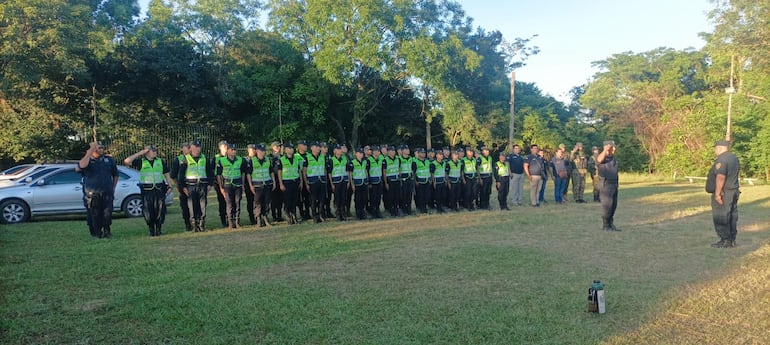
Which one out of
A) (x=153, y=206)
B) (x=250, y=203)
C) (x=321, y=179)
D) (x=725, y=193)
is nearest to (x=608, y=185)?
(x=725, y=193)

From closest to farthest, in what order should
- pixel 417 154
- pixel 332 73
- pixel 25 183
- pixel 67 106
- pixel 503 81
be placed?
pixel 25 183 < pixel 417 154 < pixel 67 106 < pixel 332 73 < pixel 503 81

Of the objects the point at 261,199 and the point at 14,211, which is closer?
the point at 261,199

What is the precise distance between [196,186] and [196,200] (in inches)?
11.9

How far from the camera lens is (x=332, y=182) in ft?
40.8

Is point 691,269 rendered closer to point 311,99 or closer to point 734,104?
point 311,99

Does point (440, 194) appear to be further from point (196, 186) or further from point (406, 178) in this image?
point (196, 186)

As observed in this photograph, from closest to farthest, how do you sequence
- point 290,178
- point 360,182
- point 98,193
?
point 98,193 → point 290,178 → point 360,182

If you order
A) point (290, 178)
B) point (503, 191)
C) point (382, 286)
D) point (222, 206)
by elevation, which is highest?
point (290, 178)

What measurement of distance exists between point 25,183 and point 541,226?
38.5ft

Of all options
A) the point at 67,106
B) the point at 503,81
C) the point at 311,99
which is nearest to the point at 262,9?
the point at 311,99

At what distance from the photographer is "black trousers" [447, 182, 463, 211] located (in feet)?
47.1

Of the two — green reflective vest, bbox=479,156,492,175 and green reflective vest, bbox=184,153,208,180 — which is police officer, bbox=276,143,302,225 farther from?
green reflective vest, bbox=479,156,492,175

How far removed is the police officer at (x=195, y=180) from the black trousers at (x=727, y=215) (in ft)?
31.1

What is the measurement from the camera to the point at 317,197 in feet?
40.1
